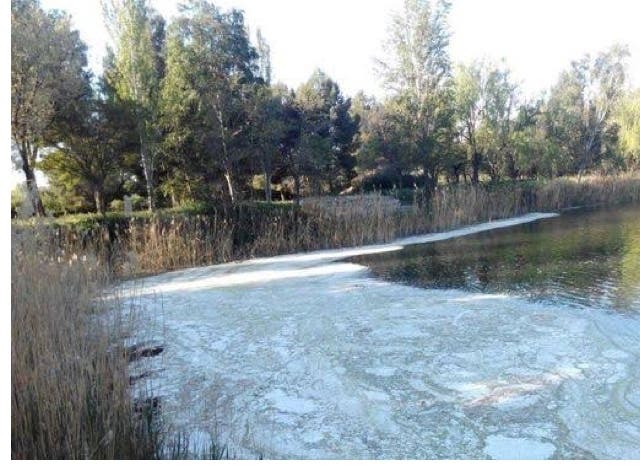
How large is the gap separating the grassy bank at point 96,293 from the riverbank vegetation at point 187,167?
13 mm

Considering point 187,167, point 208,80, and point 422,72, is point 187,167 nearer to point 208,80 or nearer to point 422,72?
point 208,80

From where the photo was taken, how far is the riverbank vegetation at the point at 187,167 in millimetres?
2227

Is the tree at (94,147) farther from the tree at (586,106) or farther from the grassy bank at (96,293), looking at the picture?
the tree at (586,106)

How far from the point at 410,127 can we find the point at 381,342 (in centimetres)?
1033

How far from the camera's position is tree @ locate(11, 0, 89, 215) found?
27.8ft

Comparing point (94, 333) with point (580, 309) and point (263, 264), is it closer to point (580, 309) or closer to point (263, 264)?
point (580, 309)

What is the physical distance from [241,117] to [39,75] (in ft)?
12.8

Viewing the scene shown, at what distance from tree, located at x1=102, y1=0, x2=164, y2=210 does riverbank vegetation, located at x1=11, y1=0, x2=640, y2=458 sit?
0.11ft

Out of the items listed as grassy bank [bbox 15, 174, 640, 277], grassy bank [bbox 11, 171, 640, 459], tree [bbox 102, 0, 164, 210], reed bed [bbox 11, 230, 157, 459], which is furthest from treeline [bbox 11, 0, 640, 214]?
reed bed [bbox 11, 230, 157, 459]

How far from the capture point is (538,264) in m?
6.08

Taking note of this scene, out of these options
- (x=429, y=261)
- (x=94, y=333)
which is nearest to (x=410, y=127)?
(x=429, y=261)

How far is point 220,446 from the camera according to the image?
2.04 metres

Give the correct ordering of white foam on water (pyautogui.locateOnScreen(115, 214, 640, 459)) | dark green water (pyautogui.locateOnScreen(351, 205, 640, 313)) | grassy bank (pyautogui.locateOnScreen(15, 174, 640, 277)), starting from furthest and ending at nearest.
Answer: grassy bank (pyautogui.locateOnScreen(15, 174, 640, 277)) → dark green water (pyautogui.locateOnScreen(351, 205, 640, 313)) → white foam on water (pyautogui.locateOnScreen(115, 214, 640, 459))

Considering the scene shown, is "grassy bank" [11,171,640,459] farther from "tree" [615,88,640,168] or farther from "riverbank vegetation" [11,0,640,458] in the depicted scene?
"tree" [615,88,640,168]
